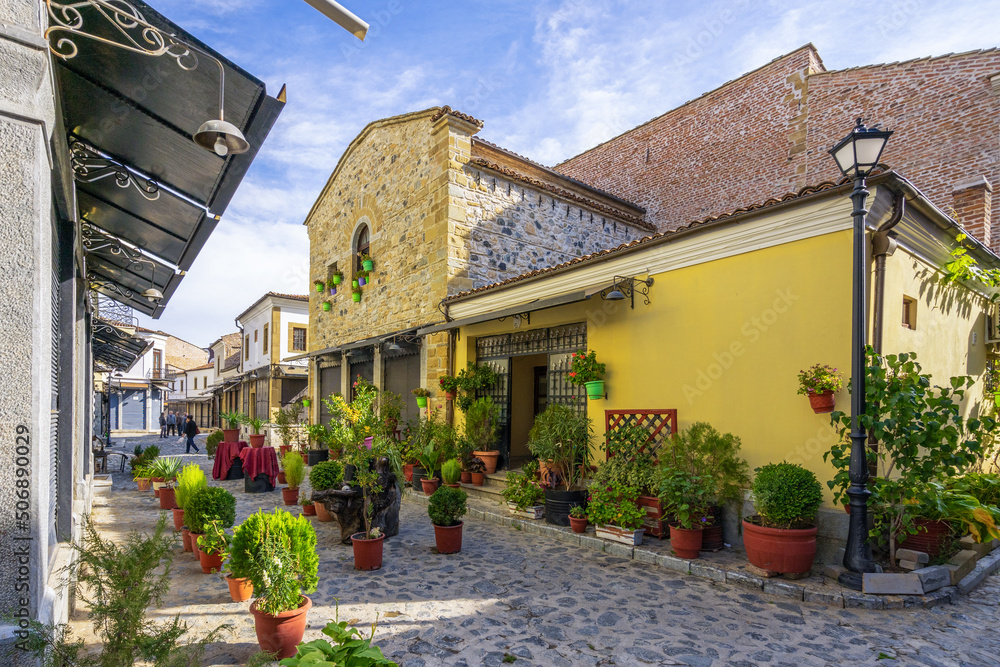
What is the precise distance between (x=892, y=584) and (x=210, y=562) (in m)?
6.40

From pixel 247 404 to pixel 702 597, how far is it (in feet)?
88.0

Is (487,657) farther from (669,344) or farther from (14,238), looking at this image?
(669,344)

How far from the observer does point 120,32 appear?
10.5 feet

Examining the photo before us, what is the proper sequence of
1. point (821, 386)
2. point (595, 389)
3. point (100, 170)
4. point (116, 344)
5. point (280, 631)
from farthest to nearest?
1. point (116, 344)
2. point (595, 389)
3. point (821, 386)
4. point (100, 170)
5. point (280, 631)

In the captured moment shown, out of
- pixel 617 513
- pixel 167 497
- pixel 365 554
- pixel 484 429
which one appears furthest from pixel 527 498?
pixel 167 497

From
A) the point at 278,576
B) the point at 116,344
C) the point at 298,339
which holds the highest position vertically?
the point at 298,339

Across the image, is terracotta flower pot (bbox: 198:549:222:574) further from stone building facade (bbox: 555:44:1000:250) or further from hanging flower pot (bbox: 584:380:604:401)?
stone building facade (bbox: 555:44:1000:250)

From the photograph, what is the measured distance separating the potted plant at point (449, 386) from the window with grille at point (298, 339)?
16.1 metres

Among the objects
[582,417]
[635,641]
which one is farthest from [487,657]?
[582,417]

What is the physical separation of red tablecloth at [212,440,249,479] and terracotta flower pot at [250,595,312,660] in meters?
8.80

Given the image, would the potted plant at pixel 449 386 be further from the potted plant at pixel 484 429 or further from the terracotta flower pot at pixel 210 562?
the terracotta flower pot at pixel 210 562

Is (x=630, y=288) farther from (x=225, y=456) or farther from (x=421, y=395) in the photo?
(x=225, y=456)

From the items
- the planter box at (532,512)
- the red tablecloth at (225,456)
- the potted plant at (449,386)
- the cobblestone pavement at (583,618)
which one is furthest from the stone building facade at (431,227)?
the cobblestone pavement at (583,618)

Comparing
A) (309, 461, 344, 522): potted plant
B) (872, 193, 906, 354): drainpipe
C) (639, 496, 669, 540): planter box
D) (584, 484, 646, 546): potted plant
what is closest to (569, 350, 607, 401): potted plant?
(584, 484, 646, 546): potted plant
